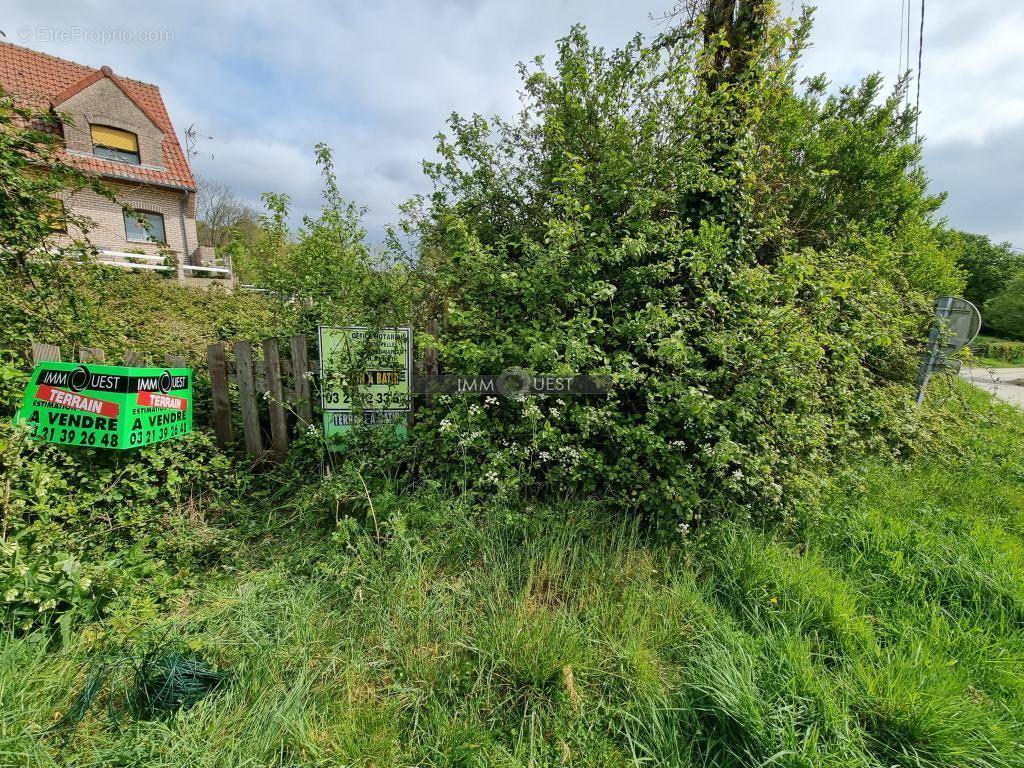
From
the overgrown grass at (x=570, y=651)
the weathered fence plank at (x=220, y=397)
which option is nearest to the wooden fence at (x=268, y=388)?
the weathered fence plank at (x=220, y=397)

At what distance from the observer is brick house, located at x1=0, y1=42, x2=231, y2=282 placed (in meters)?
16.3

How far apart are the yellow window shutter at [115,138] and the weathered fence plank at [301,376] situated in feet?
75.6

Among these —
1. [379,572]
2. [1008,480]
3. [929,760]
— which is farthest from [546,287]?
[1008,480]

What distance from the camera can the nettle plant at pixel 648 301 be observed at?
9.45 ft

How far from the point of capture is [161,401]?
9.67 ft

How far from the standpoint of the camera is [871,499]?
366cm

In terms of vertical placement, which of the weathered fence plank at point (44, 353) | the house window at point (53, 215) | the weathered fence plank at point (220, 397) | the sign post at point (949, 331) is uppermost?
the house window at point (53, 215)

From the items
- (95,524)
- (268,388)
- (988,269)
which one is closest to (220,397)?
(268,388)

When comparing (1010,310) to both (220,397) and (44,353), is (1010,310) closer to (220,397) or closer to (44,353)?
(220,397)

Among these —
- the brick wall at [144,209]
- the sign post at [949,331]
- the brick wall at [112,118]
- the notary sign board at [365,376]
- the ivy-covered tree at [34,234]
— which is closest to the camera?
the ivy-covered tree at [34,234]

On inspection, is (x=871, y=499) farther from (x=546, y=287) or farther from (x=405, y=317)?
(x=405, y=317)

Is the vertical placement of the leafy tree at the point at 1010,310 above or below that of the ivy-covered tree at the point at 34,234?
above

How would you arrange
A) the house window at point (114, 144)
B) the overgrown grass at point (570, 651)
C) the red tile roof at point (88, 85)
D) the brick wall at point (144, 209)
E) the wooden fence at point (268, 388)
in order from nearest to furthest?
1. the overgrown grass at point (570, 651)
2. the wooden fence at point (268, 388)
3. the red tile roof at point (88, 85)
4. the brick wall at point (144, 209)
5. the house window at point (114, 144)

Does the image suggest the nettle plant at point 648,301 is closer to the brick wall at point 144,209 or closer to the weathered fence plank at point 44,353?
the weathered fence plank at point 44,353
